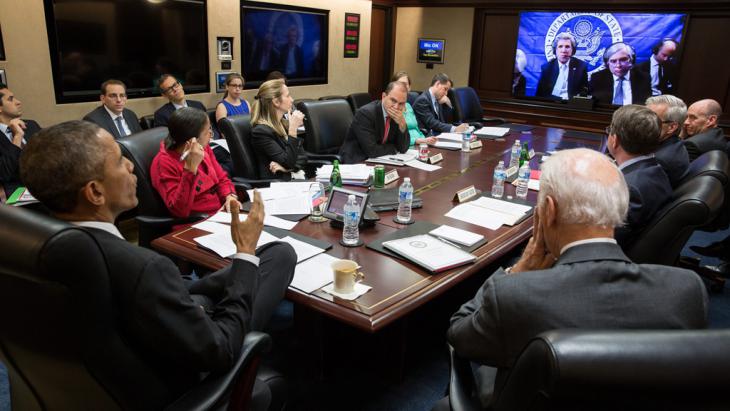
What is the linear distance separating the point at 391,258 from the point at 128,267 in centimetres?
102

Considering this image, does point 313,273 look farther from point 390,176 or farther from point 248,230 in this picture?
point 390,176

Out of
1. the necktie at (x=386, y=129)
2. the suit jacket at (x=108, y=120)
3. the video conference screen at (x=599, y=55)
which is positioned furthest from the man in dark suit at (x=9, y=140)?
the video conference screen at (x=599, y=55)

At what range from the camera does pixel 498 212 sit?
2516 mm

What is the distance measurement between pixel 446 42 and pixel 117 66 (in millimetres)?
5051

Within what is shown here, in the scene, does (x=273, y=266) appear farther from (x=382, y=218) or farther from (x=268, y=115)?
(x=268, y=115)

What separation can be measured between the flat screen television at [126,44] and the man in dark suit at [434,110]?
220 cm

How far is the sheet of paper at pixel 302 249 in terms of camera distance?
1.90 metres

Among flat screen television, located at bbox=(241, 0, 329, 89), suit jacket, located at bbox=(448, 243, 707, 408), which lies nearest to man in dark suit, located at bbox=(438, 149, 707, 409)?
suit jacket, located at bbox=(448, 243, 707, 408)

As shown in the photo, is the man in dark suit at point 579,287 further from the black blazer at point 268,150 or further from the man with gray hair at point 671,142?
the black blazer at point 268,150

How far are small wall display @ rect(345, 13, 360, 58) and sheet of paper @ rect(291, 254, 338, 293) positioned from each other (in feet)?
18.4

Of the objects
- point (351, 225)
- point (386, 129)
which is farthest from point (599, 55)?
point (351, 225)

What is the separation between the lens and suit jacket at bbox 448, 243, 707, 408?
1.10m

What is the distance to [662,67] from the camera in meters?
6.53

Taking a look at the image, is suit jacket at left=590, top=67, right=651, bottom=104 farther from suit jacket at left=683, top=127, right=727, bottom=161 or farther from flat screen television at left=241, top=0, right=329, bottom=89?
flat screen television at left=241, top=0, right=329, bottom=89
